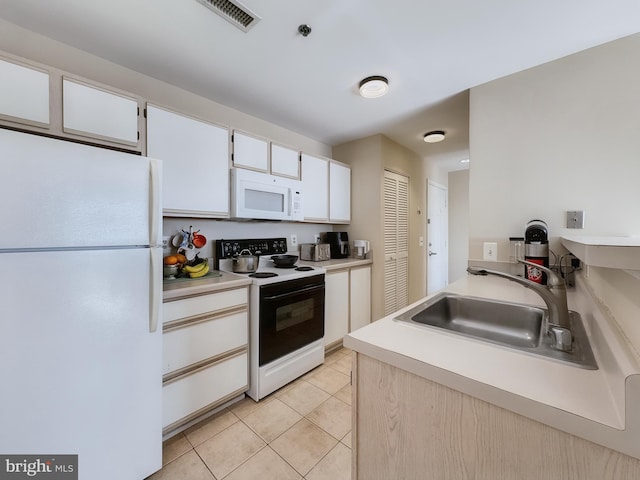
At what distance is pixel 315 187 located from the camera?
2.66 meters

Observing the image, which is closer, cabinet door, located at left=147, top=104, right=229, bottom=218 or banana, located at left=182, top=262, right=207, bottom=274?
cabinet door, located at left=147, top=104, right=229, bottom=218

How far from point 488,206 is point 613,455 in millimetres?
1689

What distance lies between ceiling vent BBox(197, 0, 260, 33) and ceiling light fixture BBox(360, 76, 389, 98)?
33.6 inches

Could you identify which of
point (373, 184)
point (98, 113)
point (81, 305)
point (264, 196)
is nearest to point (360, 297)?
point (373, 184)

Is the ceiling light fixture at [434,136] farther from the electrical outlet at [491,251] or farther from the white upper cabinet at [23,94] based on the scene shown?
the white upper cabinet at [23,94]

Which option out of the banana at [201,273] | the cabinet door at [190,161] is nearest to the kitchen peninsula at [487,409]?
the banana at [201,273]

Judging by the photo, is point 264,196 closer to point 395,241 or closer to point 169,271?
point 169,271

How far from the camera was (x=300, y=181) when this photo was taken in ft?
8.20

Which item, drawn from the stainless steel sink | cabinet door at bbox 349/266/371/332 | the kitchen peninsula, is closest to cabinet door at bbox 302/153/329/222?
cabinet door at bbox 349/266/371/332

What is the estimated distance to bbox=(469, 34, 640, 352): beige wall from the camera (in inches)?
55.7

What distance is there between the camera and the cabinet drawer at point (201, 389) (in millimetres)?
1412

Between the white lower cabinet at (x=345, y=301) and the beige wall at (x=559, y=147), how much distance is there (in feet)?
3.81

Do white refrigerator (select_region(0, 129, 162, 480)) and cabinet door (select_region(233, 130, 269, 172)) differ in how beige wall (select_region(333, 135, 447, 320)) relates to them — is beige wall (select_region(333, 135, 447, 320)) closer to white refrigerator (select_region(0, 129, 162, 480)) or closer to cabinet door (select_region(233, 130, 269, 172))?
cabinet door (select_region(233, 130, 269, 172))

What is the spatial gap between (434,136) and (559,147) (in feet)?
4.75
